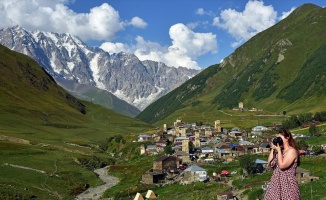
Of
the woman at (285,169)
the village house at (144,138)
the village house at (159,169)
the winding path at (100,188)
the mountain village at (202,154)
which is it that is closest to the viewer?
the woman at (285,169)

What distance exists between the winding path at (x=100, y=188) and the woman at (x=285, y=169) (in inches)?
2908

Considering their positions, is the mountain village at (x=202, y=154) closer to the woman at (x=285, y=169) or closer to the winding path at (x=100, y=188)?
the winding path at (x=100, y=188)

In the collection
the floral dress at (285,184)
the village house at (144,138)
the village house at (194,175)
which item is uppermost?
the village house at (144,138)

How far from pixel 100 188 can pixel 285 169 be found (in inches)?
3336

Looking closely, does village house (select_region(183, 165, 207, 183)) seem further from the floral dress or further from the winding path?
the floral dress

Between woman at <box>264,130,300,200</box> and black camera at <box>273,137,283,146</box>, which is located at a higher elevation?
black camera at <box>273,137,283,146</box>

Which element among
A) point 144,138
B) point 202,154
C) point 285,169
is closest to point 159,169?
point 202,154

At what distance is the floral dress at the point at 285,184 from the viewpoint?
1391cm

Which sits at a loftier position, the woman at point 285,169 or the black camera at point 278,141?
the black camera at point 278,141

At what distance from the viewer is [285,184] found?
1400 cm

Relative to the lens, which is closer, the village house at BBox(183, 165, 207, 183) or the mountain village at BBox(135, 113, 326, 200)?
the mountain village at BBox(135, 113, 326, 200)

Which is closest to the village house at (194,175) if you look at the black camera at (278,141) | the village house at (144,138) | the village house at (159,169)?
the village house at (159,169)

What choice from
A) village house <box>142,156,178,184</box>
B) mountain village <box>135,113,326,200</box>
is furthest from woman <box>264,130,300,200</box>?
village house <box>142,156,178,184</box>

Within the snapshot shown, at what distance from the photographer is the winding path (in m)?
85.0
